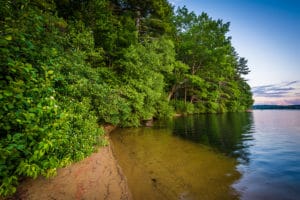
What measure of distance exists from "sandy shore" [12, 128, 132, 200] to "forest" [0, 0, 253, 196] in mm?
244

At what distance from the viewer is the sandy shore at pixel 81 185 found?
9.52 ft

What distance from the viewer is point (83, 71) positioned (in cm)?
719

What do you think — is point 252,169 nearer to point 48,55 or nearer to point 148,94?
point 48,55

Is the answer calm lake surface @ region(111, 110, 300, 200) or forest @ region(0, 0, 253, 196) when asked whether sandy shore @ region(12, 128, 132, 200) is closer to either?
forest @ region(0, 0, 253, 196)

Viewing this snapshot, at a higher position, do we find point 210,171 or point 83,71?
point 83,71

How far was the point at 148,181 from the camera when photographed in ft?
14.5

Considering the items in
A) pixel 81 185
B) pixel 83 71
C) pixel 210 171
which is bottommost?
pixel 210 171

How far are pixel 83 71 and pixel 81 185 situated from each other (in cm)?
513

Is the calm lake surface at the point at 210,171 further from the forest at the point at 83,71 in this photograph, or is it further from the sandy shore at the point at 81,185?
the forest at the point at 83,71

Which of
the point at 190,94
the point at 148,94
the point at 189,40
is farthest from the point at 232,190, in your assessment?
the point at 190,94

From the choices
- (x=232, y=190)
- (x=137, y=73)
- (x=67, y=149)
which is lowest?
(x=232, y=190)

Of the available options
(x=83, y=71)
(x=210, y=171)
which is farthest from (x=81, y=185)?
(x=83, y=71)

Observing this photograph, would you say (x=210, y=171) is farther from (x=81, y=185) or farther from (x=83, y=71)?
(x=83, y=71)

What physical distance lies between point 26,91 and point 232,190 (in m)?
4.88
